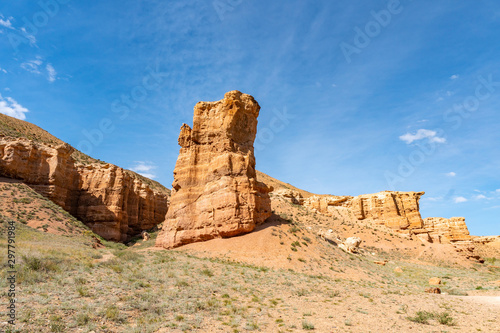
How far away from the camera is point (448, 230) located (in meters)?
49.7

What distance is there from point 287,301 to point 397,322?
4.66 meters

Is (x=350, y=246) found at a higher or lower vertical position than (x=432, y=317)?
higher

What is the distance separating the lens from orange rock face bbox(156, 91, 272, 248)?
1036 inches

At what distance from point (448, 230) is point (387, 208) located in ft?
34.2

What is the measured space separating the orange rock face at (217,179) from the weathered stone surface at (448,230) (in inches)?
1488

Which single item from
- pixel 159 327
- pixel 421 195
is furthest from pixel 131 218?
pixel 421 195

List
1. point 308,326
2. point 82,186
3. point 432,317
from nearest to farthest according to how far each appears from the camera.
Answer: point 308,326 → point 432,317 → point 82,186

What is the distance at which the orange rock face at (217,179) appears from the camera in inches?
1036

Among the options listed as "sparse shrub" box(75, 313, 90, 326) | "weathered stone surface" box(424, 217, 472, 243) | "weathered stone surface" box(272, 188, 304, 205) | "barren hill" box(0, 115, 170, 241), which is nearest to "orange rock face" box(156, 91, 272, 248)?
"barren hill" box(0, 115, 170, 241)

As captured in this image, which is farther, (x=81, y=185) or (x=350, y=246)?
(x=81, y=185)

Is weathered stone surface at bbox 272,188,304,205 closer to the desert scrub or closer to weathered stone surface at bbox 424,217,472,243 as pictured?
weathered stone surface at bbox 424,217,472,243

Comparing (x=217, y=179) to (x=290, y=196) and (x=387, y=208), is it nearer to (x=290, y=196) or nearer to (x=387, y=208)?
(x=290, y=196)

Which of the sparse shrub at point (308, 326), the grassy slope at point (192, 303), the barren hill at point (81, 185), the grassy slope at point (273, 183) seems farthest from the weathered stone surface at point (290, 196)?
the sparse shrub at point (308, 326)

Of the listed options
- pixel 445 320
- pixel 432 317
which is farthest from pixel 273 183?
pixel 445 320
